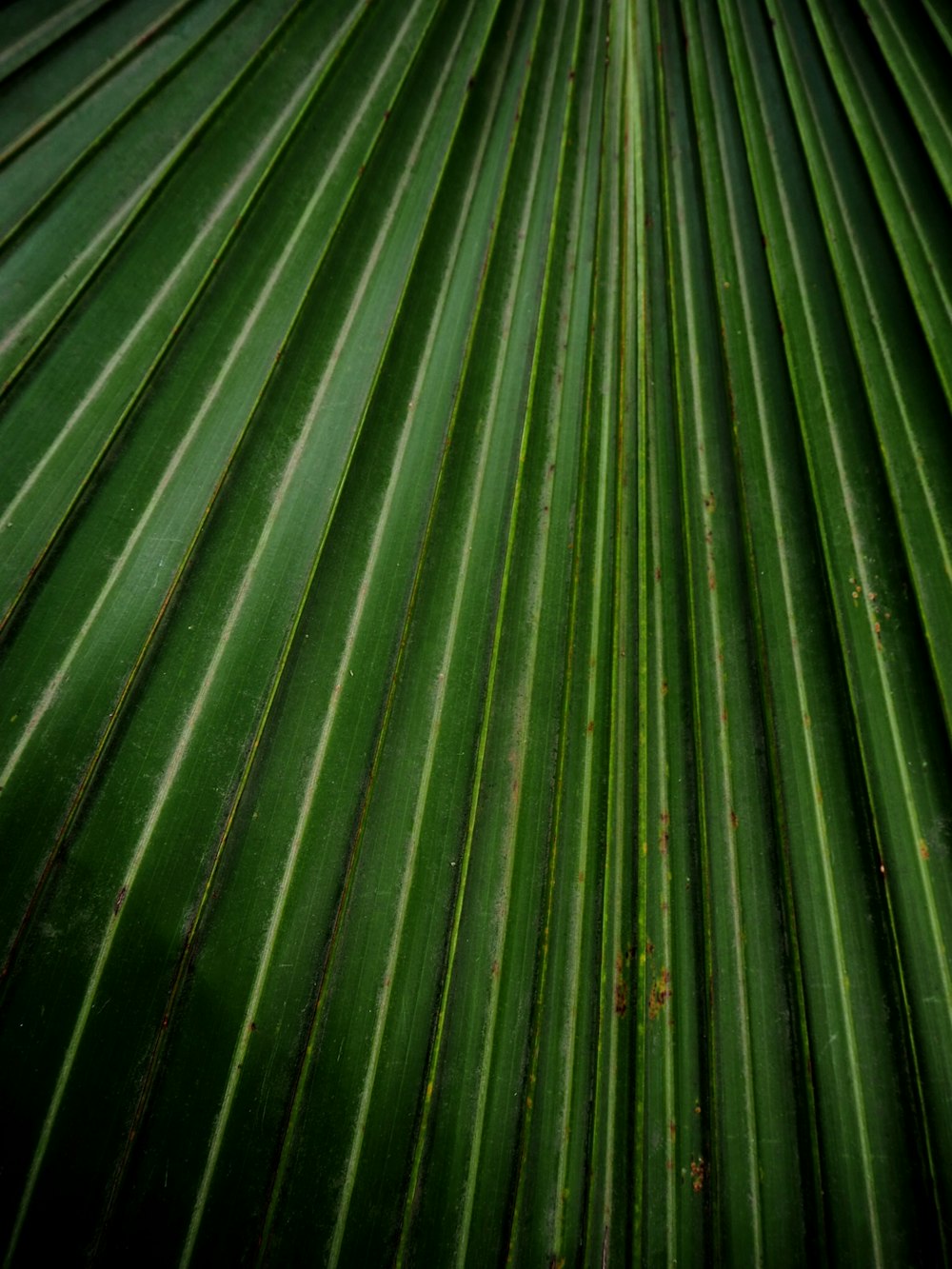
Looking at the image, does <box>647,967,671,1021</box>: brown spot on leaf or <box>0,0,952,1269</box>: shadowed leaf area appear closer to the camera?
<box>0,0,952,1269</box>: shadowed leaf area

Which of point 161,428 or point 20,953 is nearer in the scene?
point 20,953

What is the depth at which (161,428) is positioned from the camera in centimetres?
86

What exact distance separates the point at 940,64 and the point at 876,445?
2.06 ft

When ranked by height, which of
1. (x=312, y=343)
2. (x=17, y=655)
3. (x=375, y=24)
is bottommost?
(x=17, y=655)

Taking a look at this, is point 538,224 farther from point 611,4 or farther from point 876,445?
point 876,445

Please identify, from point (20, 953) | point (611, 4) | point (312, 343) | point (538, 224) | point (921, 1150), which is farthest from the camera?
point (611, 4)

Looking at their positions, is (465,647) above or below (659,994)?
above

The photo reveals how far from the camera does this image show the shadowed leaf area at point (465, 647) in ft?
2.51

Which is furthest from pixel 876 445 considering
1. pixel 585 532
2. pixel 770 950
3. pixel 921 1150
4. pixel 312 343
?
pixel 921 1150

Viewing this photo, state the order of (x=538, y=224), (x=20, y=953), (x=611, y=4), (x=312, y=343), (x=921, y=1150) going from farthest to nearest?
(x=611, y=4) < (x=538, y=224) < (x=312, y=343) < (x=921, y=1150) < (x=20, y=953)

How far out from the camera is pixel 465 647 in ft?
3.01

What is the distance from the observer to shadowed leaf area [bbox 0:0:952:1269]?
30.1 inches

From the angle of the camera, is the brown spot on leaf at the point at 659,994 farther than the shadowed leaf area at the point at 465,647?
Yes

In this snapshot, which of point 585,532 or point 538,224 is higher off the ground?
point 538,224
